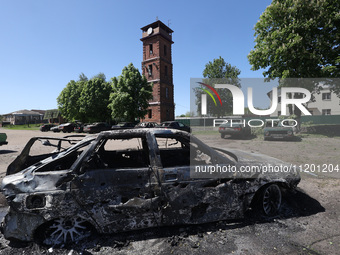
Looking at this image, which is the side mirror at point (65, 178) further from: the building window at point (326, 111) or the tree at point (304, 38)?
A: the building window at point (326, 111)

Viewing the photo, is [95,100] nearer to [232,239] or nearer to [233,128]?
[233,128]

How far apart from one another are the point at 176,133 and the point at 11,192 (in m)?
2.28

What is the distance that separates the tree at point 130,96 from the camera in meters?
28.4

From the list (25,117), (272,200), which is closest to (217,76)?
(272,200)

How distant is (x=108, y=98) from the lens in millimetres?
34938

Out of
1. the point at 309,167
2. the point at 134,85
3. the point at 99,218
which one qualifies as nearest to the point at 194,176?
the point at 99,218

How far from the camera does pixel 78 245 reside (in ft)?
8.02

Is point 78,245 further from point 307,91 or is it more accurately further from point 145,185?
point 307,91

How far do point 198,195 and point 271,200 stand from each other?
1.41 metres

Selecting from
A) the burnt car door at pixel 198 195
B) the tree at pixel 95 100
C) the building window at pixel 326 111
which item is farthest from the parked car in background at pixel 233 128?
the building window at pixel 326 111

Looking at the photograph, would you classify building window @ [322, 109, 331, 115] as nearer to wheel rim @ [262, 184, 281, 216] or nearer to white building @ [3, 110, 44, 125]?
wheel rim @ [262, 184, 281, 216]

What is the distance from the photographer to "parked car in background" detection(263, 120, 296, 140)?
12.6 m

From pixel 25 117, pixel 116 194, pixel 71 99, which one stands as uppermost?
pixel 71 99

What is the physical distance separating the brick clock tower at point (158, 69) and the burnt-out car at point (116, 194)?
32169mm
